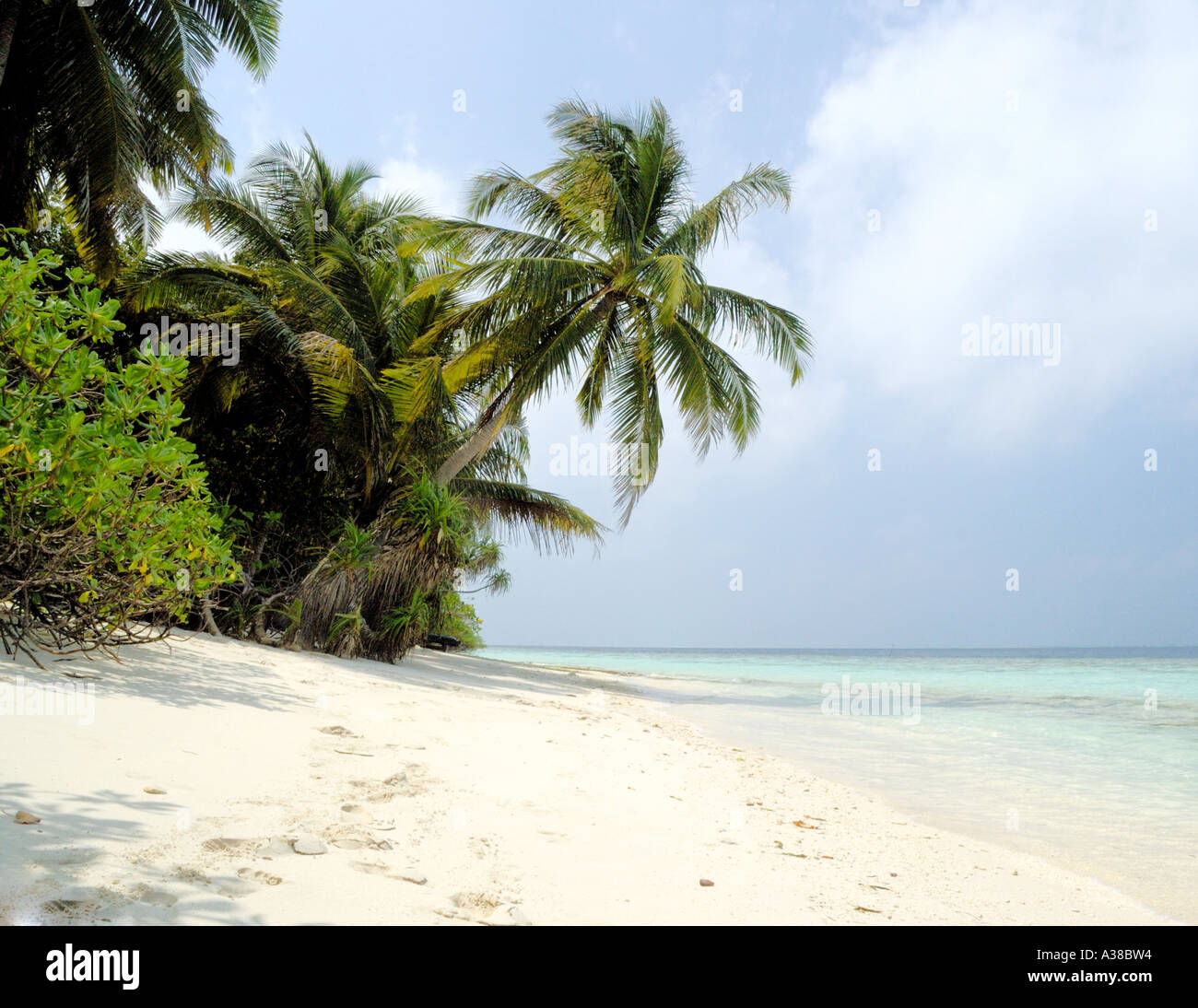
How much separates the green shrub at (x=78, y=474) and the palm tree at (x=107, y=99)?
23.5 ft

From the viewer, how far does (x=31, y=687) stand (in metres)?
3.74

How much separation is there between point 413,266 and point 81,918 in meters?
13.8

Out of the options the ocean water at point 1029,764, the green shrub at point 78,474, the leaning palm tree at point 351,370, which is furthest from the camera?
the leaning palm tree at point 351,370

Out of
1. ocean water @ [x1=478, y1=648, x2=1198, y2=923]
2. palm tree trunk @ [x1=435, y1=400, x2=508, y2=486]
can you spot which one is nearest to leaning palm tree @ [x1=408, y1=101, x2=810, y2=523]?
palm tree trunk @ [x1=435, y1=400, x2=508, y2=486]

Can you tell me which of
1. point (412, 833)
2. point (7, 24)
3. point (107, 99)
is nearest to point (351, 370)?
point (107, 99)

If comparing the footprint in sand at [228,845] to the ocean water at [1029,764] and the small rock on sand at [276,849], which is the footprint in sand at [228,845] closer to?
the small rock on sand at [276,849]

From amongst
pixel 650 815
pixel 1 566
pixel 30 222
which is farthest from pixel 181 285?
pixel 650 815

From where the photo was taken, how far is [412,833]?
2.80 meters

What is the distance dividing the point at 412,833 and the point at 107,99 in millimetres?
10170

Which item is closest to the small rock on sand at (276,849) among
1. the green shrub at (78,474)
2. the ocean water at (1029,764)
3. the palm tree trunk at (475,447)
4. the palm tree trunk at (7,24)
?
the green shrub at (78,474)

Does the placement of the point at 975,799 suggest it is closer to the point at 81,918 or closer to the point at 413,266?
the point at 81,918

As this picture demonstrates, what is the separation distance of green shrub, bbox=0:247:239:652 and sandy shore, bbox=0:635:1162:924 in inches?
→ 21.1

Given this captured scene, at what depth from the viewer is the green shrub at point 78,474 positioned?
326 cm

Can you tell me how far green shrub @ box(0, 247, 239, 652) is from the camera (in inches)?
128
